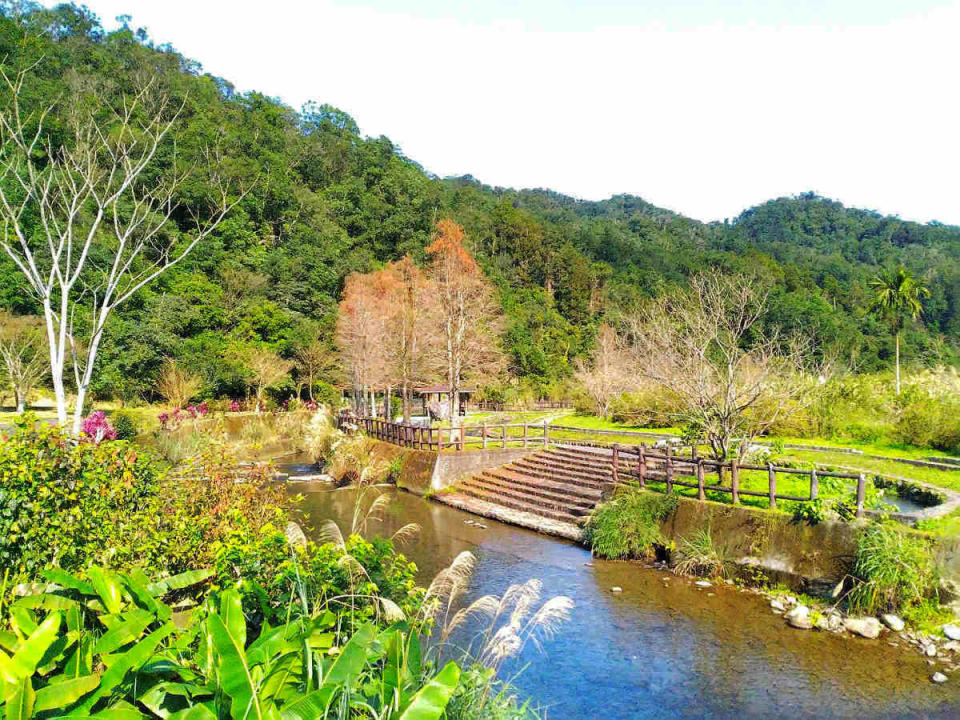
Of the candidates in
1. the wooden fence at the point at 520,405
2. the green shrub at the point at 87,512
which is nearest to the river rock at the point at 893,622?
the green shrub at the point at 87,512

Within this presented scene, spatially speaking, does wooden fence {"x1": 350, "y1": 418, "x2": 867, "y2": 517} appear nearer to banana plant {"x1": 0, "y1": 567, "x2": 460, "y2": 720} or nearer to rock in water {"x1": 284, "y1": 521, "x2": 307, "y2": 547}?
rock in water {"x1": 284, "y1": 521, "x2": 307, "y2": 547}

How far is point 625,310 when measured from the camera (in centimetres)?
6191

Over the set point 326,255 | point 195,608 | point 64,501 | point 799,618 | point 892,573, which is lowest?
point 799,618

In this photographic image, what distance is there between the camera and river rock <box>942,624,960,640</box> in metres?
8.30

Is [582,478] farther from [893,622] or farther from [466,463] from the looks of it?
[893,622]

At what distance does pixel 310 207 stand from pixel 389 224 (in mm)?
7952

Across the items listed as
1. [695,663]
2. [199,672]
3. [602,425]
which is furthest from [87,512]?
[602,425]

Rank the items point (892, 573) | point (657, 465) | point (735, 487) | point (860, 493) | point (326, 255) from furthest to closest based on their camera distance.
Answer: point (326, 255) → point (657, 465) → point (735, 487) → point (860, 493) → point (892, 573)

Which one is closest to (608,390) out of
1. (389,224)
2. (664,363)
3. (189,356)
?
(664,363)

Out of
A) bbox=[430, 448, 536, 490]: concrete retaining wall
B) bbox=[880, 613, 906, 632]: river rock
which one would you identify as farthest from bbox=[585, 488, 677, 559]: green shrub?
bbox=[430, 448, 536, 490]: concrete retaining wall

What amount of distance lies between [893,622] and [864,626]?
418 millimetres

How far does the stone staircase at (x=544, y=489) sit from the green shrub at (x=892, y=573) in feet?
21.2

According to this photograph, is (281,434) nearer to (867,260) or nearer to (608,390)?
(608,390)

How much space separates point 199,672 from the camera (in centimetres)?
324
